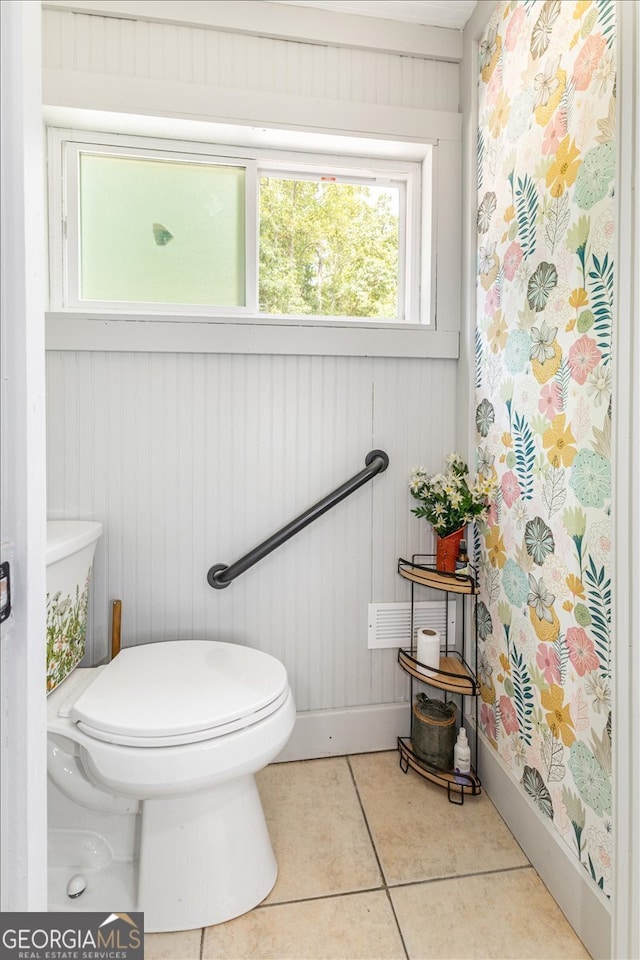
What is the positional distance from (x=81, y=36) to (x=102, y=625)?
162cm

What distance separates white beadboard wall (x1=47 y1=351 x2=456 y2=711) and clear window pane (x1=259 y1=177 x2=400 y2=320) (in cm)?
25

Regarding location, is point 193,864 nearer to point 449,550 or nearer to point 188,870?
point 188,870

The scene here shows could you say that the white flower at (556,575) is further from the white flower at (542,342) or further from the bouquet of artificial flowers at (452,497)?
the white flower at (542,342)

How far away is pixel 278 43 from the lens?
4.93 ft

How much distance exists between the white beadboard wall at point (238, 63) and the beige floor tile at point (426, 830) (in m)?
1.98

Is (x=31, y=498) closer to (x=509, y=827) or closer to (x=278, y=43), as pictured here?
(x=509, y=827)

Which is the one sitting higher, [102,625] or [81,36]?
[81,36]

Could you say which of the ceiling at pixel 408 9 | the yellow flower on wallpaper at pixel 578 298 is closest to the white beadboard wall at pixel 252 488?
the yellow flower on wallpaper at pixel 578 298

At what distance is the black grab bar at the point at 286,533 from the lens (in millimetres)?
1507

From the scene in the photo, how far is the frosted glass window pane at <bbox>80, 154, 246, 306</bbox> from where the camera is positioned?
157 centimetres

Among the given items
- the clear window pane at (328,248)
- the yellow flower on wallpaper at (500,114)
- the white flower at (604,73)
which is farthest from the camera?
the clear window pane at (328,248)

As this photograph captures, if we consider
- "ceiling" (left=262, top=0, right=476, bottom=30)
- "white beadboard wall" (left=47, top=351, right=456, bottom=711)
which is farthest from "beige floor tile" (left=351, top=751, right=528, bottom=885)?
"ceiling" (left=262, top=0, right=476, bottom=30)

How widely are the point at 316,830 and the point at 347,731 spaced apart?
1.10 ft

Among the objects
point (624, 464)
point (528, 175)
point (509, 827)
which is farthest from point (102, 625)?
point (528, 175)
